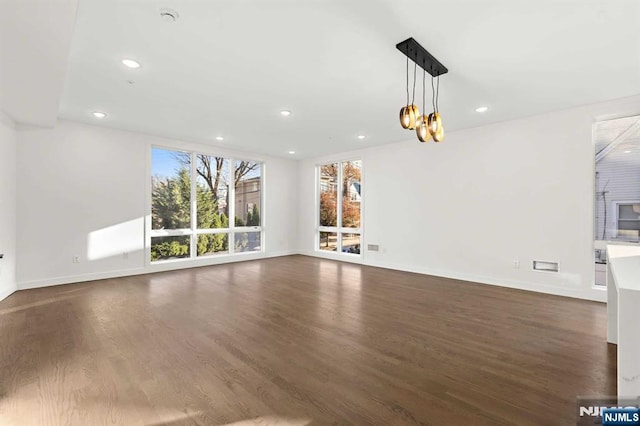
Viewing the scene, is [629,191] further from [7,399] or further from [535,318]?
[7,399]

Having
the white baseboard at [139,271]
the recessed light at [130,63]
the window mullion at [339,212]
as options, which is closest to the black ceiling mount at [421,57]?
the recessed light at [130,63]

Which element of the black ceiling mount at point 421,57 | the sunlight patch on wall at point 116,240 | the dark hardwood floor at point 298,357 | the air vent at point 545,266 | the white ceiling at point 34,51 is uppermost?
the black ceiling mount at point 421,57

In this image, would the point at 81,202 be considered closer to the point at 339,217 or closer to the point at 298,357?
the point at 298,357

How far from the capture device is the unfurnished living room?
203cm

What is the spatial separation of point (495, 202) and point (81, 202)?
23.9 feet

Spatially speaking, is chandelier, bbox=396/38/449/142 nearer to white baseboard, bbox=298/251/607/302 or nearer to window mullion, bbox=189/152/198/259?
white baseboard, bbox=298/251/607/302

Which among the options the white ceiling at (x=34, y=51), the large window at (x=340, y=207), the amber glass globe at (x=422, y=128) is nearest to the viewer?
the white ceiling at (x=34, y=51)

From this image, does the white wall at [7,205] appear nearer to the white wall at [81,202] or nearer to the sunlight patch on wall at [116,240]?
the white wall at [81,202]

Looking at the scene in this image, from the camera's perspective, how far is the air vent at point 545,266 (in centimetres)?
447

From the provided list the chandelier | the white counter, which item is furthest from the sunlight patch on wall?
the white counter

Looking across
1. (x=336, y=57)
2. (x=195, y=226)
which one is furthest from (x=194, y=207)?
(x=336, y=57)

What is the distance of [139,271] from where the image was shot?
5.75 m

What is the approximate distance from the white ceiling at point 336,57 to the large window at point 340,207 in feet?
9.24

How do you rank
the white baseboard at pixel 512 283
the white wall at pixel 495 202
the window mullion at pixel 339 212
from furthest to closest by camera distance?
the window mullion at pixel 339 212 < the white wall at pixel 495 202 < the white baseboard at pixel 512 283
